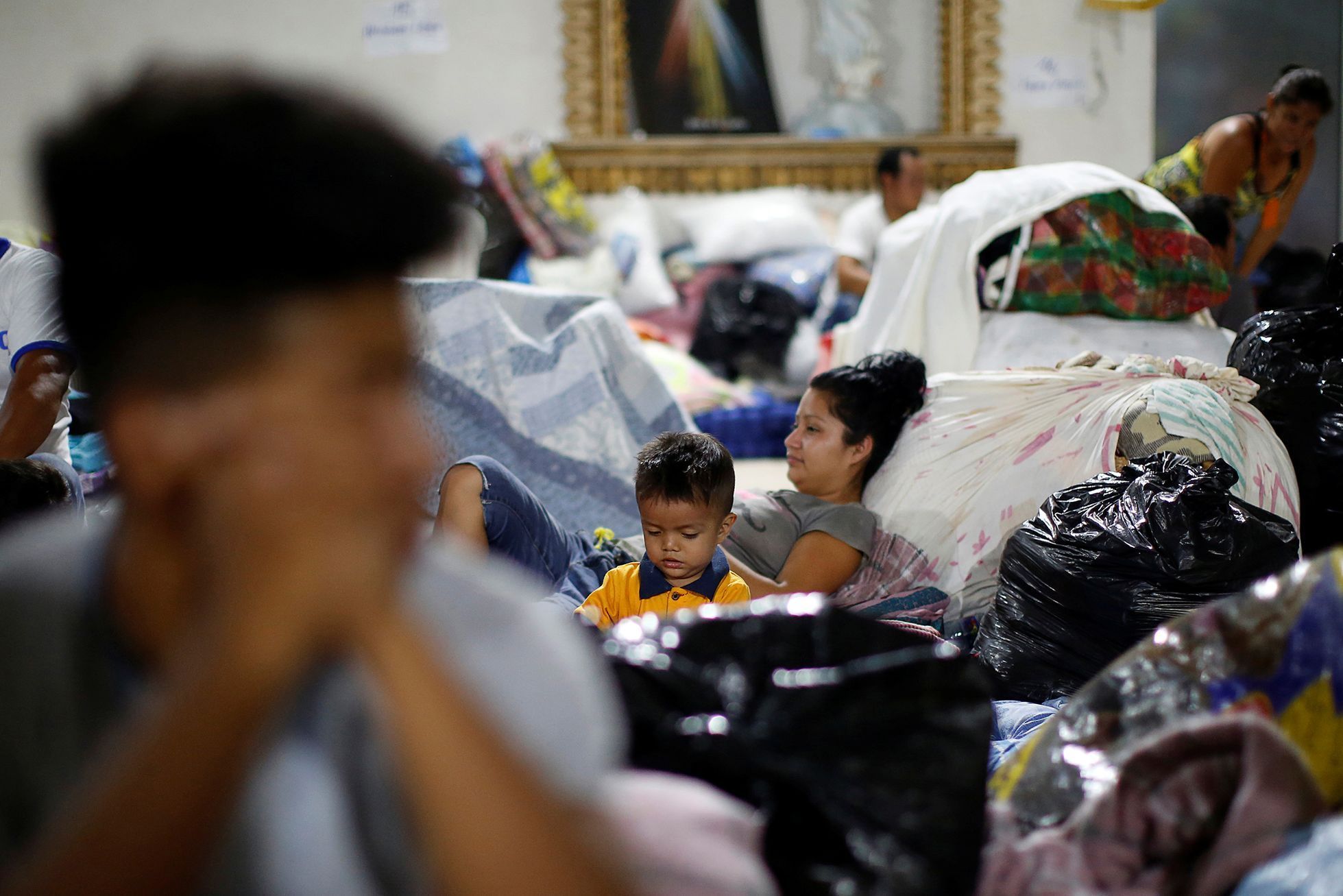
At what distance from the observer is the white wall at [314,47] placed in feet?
16.4

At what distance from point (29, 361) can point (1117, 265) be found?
2.40 metres

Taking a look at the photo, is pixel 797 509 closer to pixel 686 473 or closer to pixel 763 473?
pixel 686 473

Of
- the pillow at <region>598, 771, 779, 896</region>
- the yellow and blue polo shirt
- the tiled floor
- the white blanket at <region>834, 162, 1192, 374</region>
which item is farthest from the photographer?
the tiled floor

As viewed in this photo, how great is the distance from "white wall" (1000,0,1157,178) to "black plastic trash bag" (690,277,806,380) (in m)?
1.75

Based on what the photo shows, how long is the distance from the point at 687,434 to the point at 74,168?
141cm

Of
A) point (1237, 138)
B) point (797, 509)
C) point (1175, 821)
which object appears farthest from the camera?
point (1237, 138)

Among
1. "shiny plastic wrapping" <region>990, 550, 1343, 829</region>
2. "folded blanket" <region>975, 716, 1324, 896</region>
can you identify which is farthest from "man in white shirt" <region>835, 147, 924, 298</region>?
"folded blanket" <region>975, 716, 1324, 896</region>

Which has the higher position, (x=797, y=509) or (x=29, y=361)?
(x=29, y=361)

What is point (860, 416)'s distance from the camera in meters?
2.18

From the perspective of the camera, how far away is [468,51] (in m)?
5.16

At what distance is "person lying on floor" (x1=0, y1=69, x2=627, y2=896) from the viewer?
40 centimetres

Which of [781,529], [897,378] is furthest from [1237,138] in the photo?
[781,529]

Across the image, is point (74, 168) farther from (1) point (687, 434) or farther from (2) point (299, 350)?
(1) point (687, 434)

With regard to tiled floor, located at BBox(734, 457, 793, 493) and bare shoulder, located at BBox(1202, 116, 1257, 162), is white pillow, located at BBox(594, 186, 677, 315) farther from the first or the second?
bare shoulder, located at BBox(1202, 116, 1257, 162)
